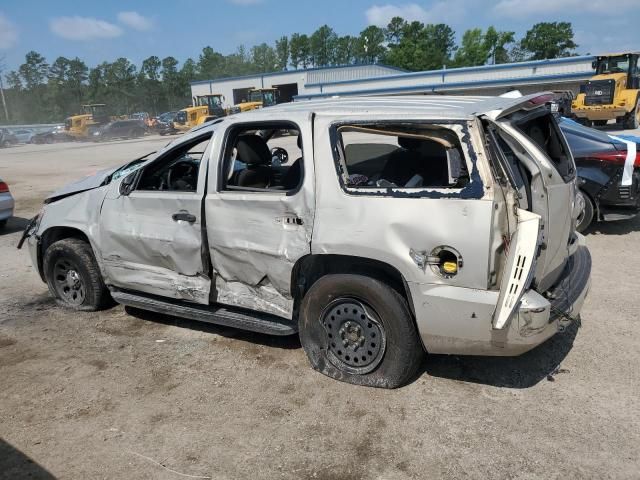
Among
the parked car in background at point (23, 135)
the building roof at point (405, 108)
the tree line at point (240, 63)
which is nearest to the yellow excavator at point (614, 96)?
the building roof at point (405, 108)

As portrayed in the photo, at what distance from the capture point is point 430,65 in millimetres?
84500

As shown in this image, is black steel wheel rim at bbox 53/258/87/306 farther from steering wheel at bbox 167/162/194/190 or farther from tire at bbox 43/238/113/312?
steering wheel at bbox 167/162/194/190

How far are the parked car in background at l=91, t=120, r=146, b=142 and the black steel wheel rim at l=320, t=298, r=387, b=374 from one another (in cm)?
4164

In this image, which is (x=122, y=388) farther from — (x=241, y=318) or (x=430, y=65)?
(x=430, y=65)

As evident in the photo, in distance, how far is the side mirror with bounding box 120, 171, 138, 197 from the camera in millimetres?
4469

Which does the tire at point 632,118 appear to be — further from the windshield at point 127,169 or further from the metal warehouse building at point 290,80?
the metal warehouse building at point 290,80

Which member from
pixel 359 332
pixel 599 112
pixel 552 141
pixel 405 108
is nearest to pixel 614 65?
pixel 599 112

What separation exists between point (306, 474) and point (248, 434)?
→ 52 cm

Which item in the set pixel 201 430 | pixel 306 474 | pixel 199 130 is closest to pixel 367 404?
pixel 306 474

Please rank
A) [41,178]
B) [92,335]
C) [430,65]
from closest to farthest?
[92,335] < [41,178] < [430,65]

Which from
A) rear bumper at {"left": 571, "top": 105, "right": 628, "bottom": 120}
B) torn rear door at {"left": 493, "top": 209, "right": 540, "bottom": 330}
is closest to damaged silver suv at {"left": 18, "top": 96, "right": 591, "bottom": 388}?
torn rear door at {"left": 493, "top": 209, "right": 540, "bottom": 330}

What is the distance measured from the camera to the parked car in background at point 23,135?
41522 millimetres


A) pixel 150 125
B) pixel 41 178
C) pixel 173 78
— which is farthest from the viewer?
pixel 173 78

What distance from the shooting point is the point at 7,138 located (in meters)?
40.3
